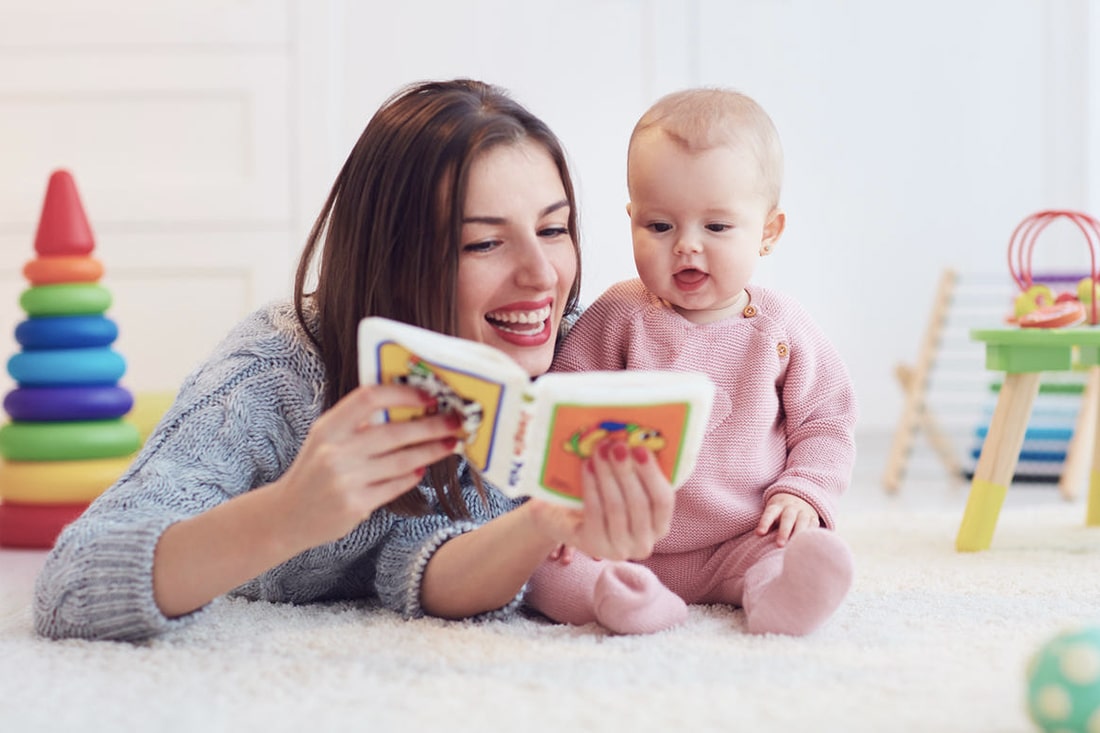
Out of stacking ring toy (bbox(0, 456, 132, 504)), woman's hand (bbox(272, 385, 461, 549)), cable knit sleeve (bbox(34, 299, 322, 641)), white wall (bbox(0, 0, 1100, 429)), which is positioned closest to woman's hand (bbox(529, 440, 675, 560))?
woman's hand (bbox(272, 385, 461, 549))

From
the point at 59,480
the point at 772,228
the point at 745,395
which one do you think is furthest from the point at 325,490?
the point at 59,480

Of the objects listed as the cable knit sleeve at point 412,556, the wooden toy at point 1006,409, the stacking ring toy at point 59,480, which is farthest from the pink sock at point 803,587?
the stacking ring toy at point 59,480

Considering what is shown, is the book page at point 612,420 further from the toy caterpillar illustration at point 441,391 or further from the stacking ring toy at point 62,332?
the stacking ring toy at point 62,332

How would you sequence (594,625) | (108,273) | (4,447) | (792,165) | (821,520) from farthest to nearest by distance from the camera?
1. (792,165)
2. (108,273)
3. (4,447)
4. (821,520)
5. (594,625)

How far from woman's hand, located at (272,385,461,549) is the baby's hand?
412 mm

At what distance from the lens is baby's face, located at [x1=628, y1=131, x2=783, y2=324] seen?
1.24 meters

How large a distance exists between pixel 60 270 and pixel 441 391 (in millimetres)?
1396

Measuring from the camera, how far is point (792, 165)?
3.22 m

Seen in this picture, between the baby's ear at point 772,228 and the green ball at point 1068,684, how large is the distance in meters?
0.63

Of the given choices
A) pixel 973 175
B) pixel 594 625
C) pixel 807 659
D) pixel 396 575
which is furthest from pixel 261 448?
pixel 973 175

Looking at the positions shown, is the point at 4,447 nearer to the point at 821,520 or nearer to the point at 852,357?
the point at 821,520

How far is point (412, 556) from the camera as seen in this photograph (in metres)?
1.18

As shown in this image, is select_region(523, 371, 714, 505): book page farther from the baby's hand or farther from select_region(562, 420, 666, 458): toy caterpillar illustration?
the baby's hand

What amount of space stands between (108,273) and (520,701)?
2420 millimetres
